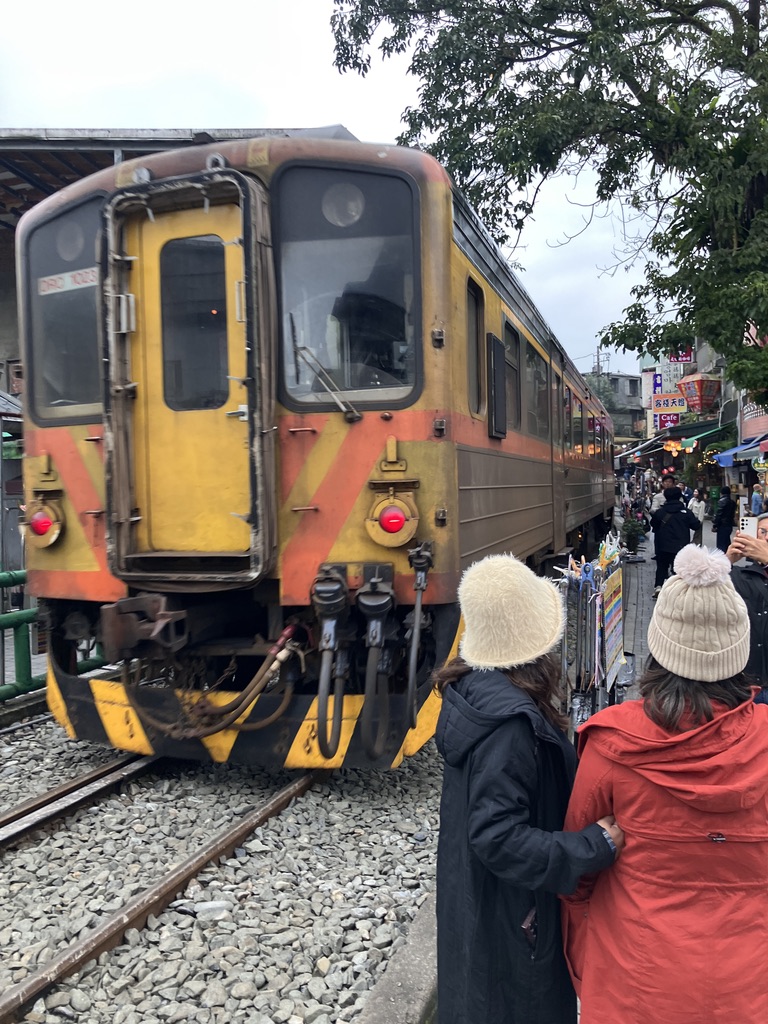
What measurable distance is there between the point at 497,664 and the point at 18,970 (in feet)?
7.07

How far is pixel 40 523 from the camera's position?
189 inches

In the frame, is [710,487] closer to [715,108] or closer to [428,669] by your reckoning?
[715,108]

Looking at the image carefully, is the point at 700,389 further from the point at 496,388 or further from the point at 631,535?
the point at 496,388

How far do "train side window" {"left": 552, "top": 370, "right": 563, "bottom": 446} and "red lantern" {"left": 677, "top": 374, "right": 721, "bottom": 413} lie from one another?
20986 millimetres

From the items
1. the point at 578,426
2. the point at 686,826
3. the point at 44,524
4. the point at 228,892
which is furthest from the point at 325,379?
the point at 578,426

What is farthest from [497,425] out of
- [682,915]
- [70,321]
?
[682,915]

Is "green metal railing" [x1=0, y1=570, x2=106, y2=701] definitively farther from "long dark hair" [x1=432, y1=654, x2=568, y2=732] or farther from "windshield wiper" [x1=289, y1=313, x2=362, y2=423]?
"long dark hair" [x1=432, y1=654, x2=568, y2=732]

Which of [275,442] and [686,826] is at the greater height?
[275,442]

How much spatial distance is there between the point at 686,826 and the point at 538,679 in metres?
0.44

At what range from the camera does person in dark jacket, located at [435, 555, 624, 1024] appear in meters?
1.77

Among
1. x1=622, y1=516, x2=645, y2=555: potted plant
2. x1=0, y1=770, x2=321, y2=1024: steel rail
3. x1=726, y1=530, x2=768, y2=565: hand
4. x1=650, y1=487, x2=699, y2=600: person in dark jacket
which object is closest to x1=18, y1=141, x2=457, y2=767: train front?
x1=0, y1=770, x2=321, y2=1024: steel rail

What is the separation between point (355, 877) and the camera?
3.65m

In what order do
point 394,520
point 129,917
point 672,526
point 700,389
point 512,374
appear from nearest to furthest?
point 129,917 < point 394,520 < point 512,374 < point 672,526 < point 700,389

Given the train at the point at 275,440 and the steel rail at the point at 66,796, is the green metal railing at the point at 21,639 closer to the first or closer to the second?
the steel rail at the point at 66,796
